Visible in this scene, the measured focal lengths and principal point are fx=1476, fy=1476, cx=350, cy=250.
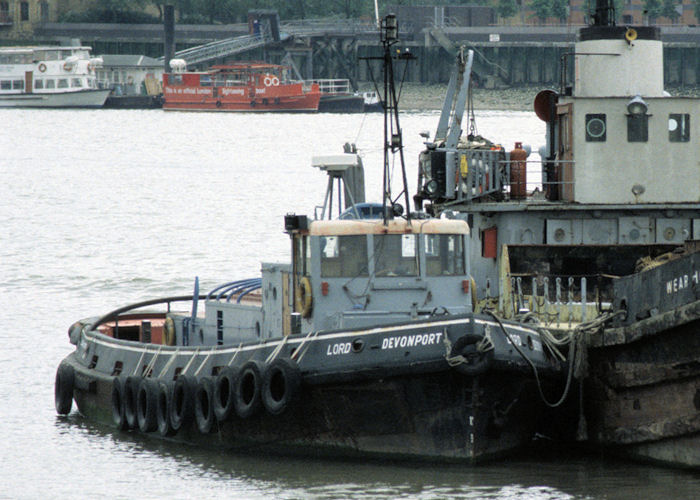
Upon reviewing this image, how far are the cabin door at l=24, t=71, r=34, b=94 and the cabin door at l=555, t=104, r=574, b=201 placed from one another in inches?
4374

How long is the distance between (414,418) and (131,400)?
5279 millimetres

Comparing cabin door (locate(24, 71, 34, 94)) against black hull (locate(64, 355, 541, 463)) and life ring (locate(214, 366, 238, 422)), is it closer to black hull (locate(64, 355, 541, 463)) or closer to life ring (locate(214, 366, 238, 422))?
life ring (locate(214, 366, 238, 422))

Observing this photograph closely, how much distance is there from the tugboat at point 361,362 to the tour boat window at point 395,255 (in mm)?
13

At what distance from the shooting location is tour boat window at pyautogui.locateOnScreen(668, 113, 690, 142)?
21953 mm

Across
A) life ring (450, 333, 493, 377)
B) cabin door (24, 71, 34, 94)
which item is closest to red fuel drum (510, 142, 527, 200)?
life ring (450, 333, 493, 377)

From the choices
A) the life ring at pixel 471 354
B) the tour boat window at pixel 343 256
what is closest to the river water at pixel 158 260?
the life ring at pixel 471 354

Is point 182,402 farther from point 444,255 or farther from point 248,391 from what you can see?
point 444,255

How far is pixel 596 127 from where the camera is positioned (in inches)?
866

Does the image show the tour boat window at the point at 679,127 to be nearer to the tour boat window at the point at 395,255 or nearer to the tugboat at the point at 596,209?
the tugboat at the point at 596,209

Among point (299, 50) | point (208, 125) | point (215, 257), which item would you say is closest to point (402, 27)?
point (299, 50)

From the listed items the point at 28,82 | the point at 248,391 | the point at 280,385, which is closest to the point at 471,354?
the point at 280,385

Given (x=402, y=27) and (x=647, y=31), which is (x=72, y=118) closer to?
(x=402, y=27)

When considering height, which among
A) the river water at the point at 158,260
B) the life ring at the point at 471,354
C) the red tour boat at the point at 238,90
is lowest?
the river water at the point at 158,260

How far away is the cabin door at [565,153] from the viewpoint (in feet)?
72.8
